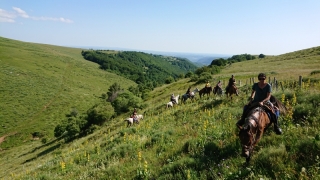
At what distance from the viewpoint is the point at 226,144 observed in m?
7.49

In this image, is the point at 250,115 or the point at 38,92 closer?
the point at 250,115

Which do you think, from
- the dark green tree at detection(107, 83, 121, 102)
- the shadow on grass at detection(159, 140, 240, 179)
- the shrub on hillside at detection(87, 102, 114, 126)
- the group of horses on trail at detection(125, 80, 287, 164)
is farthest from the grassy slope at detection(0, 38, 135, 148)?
the group of horses on trail at detection(125, 80, 287, 164)

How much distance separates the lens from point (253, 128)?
5.95m

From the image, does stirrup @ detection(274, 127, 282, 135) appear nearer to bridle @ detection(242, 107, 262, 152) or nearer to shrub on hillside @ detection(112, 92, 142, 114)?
bridle @ detection(242, 107, 262, 152)

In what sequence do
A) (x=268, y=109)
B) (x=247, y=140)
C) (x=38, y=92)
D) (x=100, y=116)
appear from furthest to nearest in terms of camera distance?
(x=38, y=92), (x=100, y=116), (x=268, y=109), (x=247, y=140)

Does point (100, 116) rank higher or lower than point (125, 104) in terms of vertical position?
lower

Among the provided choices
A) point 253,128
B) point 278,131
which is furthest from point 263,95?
point 253,128

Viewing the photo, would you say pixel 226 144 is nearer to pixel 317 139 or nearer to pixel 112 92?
pixel 317 139

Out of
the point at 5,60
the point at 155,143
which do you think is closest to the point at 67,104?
the point at 5,60

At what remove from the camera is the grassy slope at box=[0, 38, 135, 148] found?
62.2 m

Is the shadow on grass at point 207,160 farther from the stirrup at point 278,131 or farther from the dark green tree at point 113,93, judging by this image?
the dark green tree at point 113,93

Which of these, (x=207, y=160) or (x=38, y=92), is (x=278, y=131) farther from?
(x=38, y=92)

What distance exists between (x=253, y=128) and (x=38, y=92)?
8889 cm

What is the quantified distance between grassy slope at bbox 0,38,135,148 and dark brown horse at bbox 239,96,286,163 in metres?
59.3
